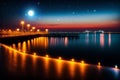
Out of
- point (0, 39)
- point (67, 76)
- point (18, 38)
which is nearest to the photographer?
point (67, 76)

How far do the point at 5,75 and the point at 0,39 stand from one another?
3443 centimetres

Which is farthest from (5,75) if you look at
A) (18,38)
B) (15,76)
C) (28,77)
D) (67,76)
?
(18,38)

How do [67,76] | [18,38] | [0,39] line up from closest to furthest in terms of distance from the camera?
[67,76], [0,39], [18,38]

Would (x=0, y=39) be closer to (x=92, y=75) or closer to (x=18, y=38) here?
(x=18, y=38)

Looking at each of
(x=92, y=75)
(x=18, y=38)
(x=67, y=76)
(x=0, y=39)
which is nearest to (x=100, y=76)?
(x=92, y=75)

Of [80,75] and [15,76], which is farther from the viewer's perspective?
[80,75]

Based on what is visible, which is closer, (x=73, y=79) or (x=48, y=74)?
(x=73, y=79)

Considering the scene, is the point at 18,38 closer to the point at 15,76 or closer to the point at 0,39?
the point at 0,39

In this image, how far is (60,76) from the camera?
30.6 feet

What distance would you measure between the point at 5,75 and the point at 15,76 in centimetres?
47

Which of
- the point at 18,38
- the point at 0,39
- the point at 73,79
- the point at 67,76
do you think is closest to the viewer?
the point at 73,79

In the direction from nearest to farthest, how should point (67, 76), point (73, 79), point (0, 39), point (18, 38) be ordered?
point (73, 79) → point (67, 76) → point (0, 39) → point (18, 38)

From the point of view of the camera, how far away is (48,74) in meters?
9.67

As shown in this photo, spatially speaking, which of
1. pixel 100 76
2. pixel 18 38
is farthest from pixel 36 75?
pixel 18 38
